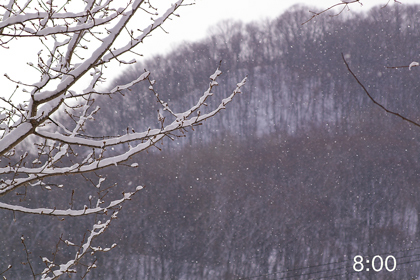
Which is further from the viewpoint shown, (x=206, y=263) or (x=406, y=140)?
(x=406, y=140)

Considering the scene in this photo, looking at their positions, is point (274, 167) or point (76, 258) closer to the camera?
point (76, 258)

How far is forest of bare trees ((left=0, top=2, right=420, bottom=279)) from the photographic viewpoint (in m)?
14.6

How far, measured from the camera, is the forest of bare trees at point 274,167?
1461 centimetres

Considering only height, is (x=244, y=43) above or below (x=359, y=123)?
above

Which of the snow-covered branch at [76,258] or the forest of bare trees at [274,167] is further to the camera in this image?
the forest of bare trees at [274,167]

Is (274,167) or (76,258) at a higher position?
(274,167)

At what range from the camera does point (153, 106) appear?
23.1m

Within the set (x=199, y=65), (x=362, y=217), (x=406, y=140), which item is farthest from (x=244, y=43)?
(x=362, y=217)

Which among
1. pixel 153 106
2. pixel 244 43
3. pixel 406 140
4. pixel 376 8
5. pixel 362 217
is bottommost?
pixel 362 217

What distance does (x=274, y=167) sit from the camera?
1906 cm

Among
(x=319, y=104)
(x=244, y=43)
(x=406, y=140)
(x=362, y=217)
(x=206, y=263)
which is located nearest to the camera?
(x=206, y=263)

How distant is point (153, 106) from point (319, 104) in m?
10.1

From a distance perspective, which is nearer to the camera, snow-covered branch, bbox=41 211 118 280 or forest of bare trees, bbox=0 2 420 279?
snow-covered branch, bbox=41 211 118 280

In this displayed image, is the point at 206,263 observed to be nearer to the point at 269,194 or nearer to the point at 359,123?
the point at 269,194
